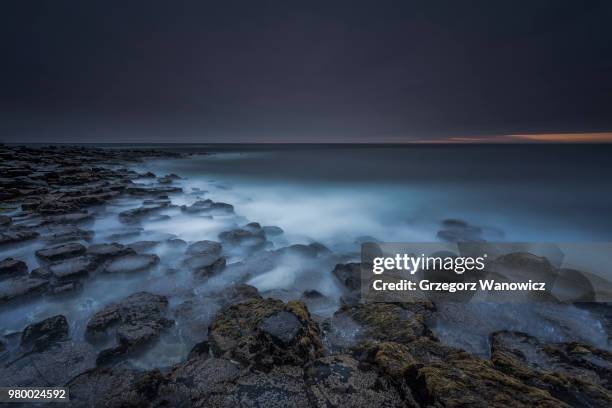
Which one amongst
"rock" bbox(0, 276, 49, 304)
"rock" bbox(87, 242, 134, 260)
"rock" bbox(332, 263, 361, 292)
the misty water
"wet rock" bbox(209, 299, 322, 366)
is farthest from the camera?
"rock" bbox(87, 242, 134, 260)

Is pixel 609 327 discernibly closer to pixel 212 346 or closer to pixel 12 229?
pixel 212 346

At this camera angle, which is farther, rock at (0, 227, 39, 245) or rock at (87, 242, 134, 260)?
rock at (0, 227, 39, 245)

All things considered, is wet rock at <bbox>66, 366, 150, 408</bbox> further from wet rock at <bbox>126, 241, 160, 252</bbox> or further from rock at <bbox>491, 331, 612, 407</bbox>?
wet rock at <bbox>126, 241, 160, 252</bbox>

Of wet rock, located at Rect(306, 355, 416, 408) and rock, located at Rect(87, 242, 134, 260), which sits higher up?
rock, located at Rect(87, 242, 134, 260)

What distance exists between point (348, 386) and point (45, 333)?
11.0 feet

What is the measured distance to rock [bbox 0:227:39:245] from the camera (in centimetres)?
547

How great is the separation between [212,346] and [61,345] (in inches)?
65.1

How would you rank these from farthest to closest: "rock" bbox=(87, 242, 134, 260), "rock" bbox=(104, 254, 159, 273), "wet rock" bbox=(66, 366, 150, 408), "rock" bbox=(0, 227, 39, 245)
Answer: "rock" bbox=(0, 227, 39, 245)
"rock" bbox=(87, 242, 134, 260)
"rock" bbox=(104, 254, 159, 273)
"wet rock" bbox=(66, 366, 150, 408)

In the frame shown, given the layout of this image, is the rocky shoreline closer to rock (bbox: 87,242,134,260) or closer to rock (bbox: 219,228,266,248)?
rock (bbox: 87,242,134,260)

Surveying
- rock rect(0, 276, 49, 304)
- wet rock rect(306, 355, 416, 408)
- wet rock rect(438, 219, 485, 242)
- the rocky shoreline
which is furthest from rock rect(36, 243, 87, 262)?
wet rock rect(438, 219, 485, 242)

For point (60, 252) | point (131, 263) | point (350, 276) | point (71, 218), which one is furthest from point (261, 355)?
point (71, 218)

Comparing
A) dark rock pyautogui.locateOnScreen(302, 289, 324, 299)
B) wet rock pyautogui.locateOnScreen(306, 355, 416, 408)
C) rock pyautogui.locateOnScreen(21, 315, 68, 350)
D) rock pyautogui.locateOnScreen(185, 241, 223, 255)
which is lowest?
dark rock pyautogui.locateOnScreen(302, 289, 324, 299)

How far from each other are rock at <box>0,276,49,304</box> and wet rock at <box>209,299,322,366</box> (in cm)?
294

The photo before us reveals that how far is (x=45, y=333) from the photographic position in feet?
9.86
